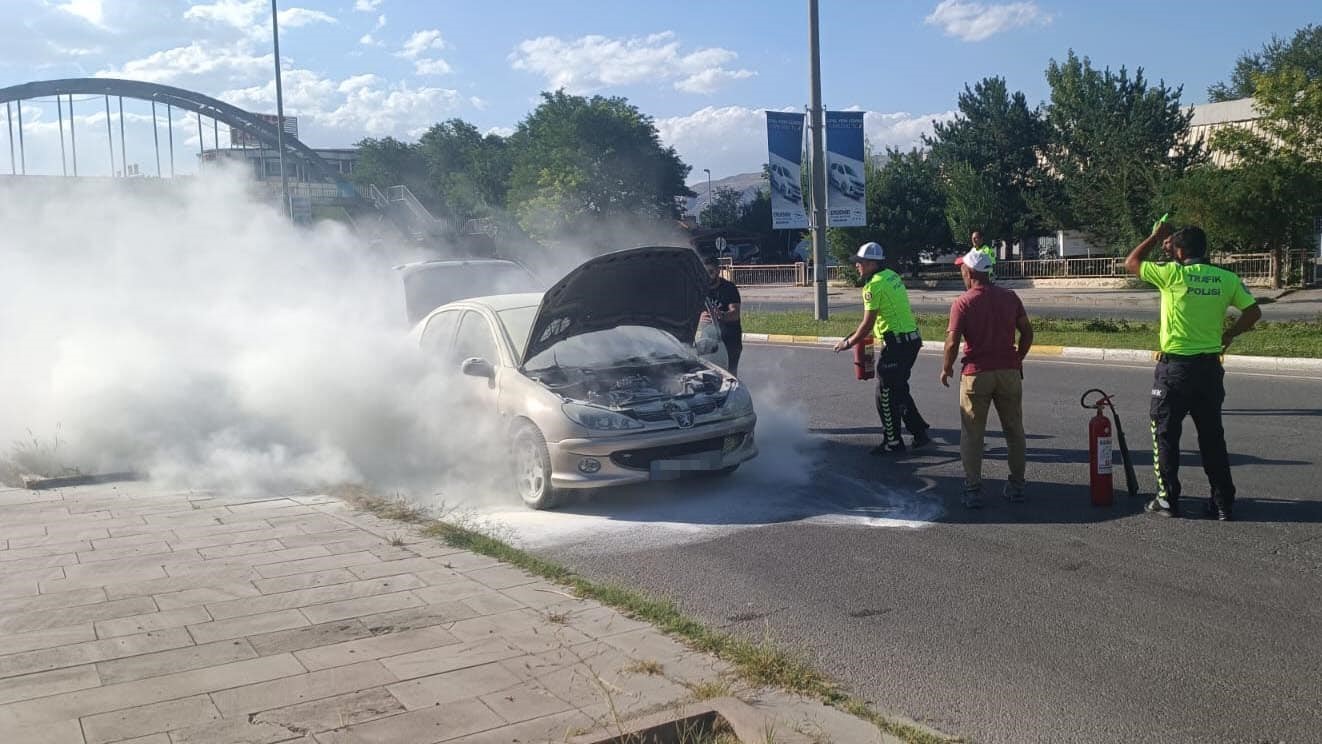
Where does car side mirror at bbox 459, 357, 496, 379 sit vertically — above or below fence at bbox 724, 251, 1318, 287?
below

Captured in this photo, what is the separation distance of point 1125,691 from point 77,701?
4.15m

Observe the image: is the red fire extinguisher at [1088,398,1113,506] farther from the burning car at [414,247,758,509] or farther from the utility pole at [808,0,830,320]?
the utility pole at [808,0,830,320]

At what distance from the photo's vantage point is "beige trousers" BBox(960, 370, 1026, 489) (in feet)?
24.5

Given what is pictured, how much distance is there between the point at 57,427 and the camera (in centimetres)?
1042

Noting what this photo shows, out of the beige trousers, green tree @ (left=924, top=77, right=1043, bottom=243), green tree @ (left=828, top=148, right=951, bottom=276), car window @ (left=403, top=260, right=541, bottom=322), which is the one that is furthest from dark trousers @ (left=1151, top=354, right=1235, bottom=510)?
green tree @ (left=924, top=77, right=1043, bottom=243)

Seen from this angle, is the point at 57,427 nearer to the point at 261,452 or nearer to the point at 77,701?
the point at 261,452

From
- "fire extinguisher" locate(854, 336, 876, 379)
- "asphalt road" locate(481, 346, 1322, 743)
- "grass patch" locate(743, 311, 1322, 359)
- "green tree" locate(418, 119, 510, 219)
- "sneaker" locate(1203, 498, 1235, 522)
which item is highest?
"green tree" locate(418, 119, 510, 219)

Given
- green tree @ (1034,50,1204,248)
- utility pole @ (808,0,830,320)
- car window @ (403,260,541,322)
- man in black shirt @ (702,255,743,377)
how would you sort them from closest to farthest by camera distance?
1. man in black shirt @ (702,255,743,377)
2. car window @ (403,260,541,322)
3. utility pole @ (808,0,830,320)
4. green tree @ (1034,50,1204,248)

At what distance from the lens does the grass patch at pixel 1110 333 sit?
1496 cm

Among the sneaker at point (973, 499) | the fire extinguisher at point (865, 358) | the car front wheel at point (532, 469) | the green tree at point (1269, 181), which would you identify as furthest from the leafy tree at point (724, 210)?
the sneaker at point (973, 499)

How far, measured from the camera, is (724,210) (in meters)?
86.6

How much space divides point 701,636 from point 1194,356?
3811 millimetres

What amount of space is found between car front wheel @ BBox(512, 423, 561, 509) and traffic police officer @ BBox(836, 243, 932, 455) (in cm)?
300

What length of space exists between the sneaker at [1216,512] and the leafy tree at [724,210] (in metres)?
78.7
